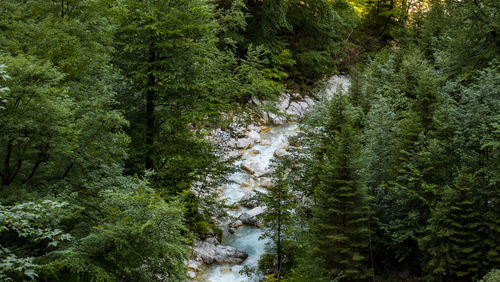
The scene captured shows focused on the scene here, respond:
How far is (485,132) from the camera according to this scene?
8.34 metres

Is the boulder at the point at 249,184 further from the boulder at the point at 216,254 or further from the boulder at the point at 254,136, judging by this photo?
the boulder at the point at 216,254

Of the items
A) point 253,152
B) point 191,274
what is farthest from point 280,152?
point 191,274

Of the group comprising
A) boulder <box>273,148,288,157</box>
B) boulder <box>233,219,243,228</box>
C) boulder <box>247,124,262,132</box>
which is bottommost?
boulder <box>233,219,243,228</box>

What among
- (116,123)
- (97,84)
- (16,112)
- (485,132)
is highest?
(97,84)

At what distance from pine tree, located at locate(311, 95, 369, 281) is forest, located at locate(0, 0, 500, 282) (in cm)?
3

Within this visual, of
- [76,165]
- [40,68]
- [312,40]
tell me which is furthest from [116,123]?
[312,40]

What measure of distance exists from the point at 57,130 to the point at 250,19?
19372mm

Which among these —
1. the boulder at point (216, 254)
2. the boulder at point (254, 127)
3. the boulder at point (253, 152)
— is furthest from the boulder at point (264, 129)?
the boulder at point (216, 254)

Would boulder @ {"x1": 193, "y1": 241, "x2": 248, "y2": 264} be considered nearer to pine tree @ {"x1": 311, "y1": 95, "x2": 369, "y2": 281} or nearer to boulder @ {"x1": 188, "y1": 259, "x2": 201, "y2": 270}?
boulder @ {"x1": 188, "y1": 259, "x2": 201, "y2": 270}

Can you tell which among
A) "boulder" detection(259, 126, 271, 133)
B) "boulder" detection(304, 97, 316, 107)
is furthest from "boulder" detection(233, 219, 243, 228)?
"boulder" detection(304, 97, 316, 107)

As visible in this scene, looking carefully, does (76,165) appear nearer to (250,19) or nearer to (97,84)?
(97,84)

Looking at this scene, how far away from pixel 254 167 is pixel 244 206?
233cm

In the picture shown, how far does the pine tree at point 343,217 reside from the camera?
316 inches

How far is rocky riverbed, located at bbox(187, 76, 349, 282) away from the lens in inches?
451
